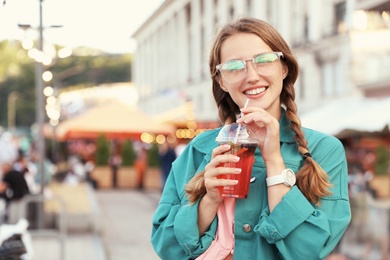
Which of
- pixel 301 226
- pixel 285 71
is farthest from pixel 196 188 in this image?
pixel 285 71

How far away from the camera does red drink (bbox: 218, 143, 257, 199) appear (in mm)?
1973

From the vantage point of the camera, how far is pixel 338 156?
2105mm

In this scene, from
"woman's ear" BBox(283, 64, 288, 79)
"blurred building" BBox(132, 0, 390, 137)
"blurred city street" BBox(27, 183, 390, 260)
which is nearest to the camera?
"woman's ear" BBox(283, 64, 288, 79)

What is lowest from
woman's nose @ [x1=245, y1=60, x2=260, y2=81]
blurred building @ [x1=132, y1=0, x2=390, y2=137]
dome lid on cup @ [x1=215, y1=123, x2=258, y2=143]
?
dome lid on cup @ [x1=215, y1=123, x2=258, y2=143]

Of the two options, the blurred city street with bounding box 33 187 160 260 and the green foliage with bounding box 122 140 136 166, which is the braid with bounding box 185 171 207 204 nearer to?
the blurred city street with bounding box 33 187 160 260

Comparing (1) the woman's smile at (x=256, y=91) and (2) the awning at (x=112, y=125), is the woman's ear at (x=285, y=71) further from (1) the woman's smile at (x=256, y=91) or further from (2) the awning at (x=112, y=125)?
(2) the awning at (x=112, y=125)

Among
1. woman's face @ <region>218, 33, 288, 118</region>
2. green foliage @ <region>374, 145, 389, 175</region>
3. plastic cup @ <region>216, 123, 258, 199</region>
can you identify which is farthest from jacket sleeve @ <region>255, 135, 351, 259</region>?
green foliage @ <region>374, 145, 389, 175</region>

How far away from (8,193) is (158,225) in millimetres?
12034

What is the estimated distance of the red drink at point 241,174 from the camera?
6.47ft

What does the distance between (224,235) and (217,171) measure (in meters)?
0.22

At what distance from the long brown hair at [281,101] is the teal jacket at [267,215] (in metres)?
0.03

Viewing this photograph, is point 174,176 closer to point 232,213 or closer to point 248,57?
point 232,213

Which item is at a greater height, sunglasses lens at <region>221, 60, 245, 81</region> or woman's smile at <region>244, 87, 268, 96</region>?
sunglasses lens at <region>221, 60, 245, 81</region>

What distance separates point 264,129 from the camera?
2.02m
